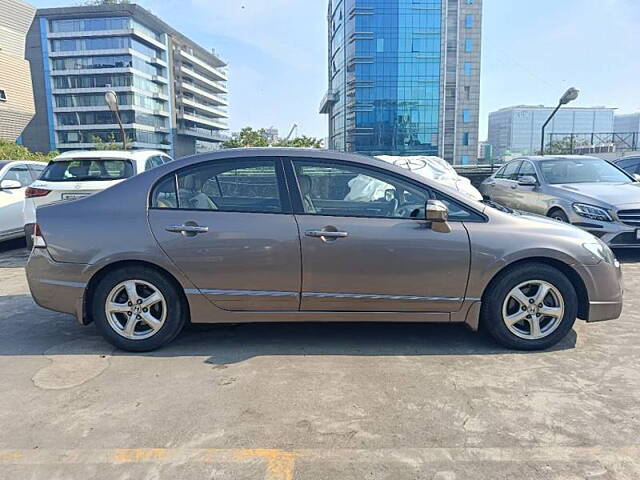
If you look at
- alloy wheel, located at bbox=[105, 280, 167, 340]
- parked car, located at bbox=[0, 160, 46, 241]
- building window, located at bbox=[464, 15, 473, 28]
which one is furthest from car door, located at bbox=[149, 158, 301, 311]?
building window, located at bbox=[464, 15, 473, 28]

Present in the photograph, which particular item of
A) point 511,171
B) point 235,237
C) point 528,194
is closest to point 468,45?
point 511,171

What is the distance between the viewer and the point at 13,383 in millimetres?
3189

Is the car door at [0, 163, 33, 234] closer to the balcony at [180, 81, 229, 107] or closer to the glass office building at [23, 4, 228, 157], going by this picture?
the glass office building at [23, 4, 228, 157]

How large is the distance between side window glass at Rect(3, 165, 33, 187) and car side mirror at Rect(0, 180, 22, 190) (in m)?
0.41

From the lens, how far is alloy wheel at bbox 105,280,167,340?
3.59 metres

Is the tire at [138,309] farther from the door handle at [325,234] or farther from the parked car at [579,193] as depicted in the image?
the parked car at [579,193]

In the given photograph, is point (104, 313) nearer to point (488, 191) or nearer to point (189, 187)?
point (189, 187)

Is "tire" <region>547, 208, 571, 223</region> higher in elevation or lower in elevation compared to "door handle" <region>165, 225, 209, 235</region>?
lower

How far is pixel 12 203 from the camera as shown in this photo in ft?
26.5

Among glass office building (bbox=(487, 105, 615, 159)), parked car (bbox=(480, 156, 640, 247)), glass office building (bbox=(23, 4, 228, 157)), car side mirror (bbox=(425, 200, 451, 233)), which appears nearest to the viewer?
car side mirror (bbox=(425, 200, 451, 233))

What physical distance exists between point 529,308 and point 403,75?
70.8 meters

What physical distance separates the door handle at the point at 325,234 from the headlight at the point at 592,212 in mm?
4995

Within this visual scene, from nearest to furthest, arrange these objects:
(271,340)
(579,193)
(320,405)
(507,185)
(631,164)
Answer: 1. (320,405)
2. (271,340)
3. (579,193)
4. (507,185)
5. (631,164)

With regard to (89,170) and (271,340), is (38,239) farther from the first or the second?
(89,170)
